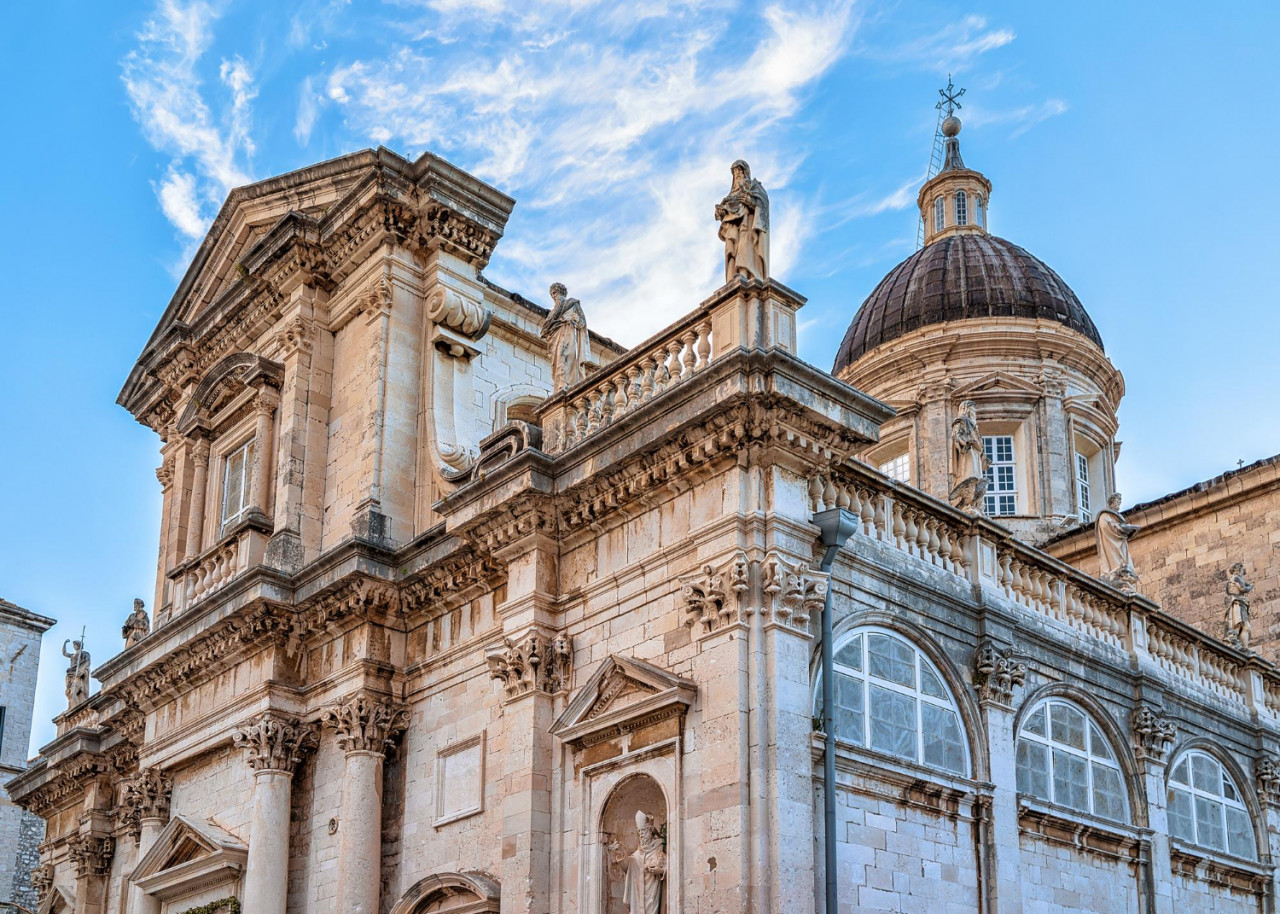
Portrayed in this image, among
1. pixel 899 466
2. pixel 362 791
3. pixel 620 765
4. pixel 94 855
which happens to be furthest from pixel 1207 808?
pixel 94 855

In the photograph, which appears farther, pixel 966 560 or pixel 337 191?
pixel 337 191

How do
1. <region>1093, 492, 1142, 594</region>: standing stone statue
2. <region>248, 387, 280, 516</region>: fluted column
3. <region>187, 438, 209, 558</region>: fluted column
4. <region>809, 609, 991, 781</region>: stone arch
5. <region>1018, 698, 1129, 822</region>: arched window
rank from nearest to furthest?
<region>809, 609, 991, 781</region>: stone arch, <region>1018, 698, 1129, 822</region>: arched window, <region>1093, 492, 1142, 594</region>: standing stone statue, <region>248, 387, 280, 516</region>: fluted column, <region>187, 438, 209, 558</region>: fluted column

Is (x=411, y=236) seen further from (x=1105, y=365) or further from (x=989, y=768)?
(x=1105, y=365)

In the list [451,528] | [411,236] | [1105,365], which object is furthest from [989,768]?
[1105,365]

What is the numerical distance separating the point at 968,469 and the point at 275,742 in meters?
8.42

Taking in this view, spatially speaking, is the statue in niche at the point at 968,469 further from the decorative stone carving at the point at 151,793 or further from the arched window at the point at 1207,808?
the decorative stone carving at the point at 151,793

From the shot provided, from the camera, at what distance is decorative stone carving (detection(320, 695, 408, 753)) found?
54.2 feet

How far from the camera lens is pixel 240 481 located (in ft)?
68.4

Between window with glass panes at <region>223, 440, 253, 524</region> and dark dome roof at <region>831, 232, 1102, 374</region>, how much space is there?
13.7 m

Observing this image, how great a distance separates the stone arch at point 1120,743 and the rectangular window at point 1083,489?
37.3ft

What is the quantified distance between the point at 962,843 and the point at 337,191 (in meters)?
11.8

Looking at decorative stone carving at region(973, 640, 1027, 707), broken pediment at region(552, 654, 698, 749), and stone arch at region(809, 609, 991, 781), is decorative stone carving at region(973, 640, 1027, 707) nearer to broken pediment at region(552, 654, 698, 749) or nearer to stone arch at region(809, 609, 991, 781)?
stone arch at region(809, 609, 991, 781)

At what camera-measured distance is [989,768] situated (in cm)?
1446

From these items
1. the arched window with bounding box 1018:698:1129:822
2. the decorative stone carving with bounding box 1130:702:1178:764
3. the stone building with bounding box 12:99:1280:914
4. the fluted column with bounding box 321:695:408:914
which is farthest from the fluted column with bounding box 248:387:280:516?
the decorative stone carving with bounding box 1130:702:1178:764
